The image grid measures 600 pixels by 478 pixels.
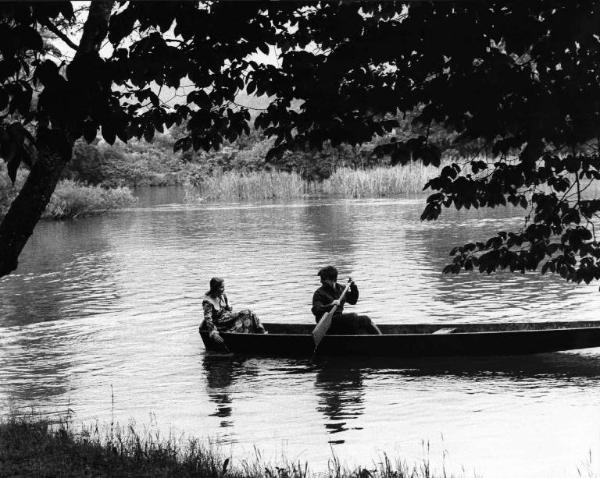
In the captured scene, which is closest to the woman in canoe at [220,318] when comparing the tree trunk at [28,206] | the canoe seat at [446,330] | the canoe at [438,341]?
the canoe at [438,341]

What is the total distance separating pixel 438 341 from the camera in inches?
565

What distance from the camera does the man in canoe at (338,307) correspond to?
14516 millimetres

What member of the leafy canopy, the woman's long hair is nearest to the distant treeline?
the woman's long hair

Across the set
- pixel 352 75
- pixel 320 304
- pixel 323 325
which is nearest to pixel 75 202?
pixel 320 304

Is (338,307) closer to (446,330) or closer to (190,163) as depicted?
(446,330)

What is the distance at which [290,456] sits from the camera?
9.40 metres

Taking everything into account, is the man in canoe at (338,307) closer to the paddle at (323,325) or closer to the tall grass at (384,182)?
the paddle at (323,325)

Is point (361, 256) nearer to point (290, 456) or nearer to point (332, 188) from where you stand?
point (290, 456)

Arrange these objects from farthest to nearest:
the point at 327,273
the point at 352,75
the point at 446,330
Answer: the point at 446,330 → the point at 327,273 → the point at 352,75

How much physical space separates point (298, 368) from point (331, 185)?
149ft

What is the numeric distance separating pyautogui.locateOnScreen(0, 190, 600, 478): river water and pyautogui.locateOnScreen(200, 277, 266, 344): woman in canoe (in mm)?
539

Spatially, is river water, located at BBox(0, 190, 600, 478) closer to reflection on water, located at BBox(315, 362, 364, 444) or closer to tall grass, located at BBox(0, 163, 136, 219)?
reflection on water, located at BBox(315, 362, 364, 444)

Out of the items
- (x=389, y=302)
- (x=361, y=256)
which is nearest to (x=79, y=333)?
(x=389, y=302)

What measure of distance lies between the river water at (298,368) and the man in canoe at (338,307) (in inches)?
20.1
